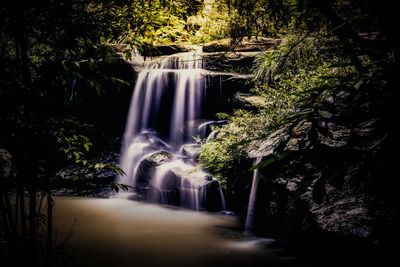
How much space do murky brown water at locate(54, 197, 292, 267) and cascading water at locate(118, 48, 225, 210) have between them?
192 centimetres

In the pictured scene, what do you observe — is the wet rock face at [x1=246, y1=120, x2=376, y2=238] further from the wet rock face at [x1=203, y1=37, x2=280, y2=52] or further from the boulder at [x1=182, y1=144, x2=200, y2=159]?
the wet rock face at [x1=203, y1=37, x2=280, y2=52]

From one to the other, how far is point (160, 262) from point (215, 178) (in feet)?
9.63

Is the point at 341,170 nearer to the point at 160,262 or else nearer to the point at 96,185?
the point at 96,185

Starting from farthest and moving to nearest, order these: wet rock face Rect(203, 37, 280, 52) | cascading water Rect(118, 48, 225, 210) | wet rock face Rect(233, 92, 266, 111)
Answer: wet rock face Rect(203, 37, 280, 52)
cascading water Rect(118, 48, 225, 210)
wet rock face Rect(233, 92, 266, 111)

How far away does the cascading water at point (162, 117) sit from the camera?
27.7 ft

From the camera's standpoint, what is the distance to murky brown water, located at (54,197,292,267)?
3725 mm

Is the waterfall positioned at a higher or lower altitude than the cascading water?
lower

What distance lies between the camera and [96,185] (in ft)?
6.14

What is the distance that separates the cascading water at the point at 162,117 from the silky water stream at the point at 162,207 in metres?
0.04

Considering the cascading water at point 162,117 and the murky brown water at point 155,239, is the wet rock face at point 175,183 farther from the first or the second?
the murky brown water at point 155,239

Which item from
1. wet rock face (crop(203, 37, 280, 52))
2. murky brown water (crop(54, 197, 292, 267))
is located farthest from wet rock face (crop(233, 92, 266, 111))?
murky brown water (crop(54, 197, 292, 267))

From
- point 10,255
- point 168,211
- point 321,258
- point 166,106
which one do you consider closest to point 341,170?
point 10,255

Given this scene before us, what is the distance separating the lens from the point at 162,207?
6.90m

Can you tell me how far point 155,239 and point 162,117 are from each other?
705 cm
